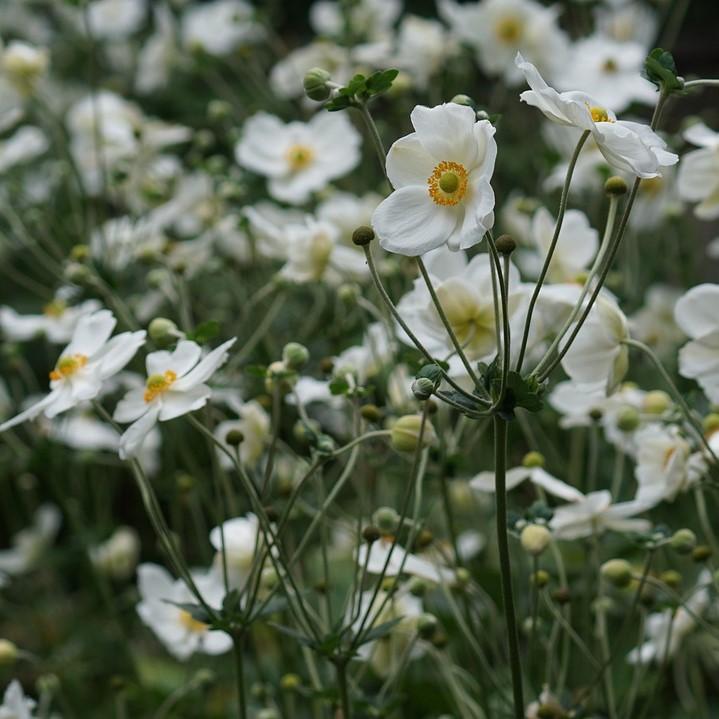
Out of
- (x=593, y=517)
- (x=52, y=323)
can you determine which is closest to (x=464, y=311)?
(x=593, y=517)

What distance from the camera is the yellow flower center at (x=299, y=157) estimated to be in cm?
140

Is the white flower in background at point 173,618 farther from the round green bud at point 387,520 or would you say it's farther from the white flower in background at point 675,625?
the white flower in background at point 675,625

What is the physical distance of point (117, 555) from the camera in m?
1.67

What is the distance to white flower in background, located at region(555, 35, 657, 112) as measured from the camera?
148 cm

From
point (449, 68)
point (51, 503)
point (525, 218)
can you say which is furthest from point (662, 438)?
point (51, 503)

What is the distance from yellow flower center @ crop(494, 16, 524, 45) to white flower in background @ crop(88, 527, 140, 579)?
0.84 metres

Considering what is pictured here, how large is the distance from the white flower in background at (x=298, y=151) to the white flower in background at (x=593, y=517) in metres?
0.59

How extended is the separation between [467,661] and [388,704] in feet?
1.30

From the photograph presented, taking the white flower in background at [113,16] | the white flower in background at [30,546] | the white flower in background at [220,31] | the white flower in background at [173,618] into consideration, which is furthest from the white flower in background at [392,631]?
the white flower in background at [113,16]

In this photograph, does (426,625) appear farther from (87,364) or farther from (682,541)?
(87,364)

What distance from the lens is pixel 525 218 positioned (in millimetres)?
1463

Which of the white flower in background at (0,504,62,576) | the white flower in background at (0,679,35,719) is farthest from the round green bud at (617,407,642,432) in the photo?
the white flower in background at (0,504,62,576)

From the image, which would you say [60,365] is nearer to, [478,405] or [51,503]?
[478,405]

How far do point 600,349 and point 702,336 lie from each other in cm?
9
